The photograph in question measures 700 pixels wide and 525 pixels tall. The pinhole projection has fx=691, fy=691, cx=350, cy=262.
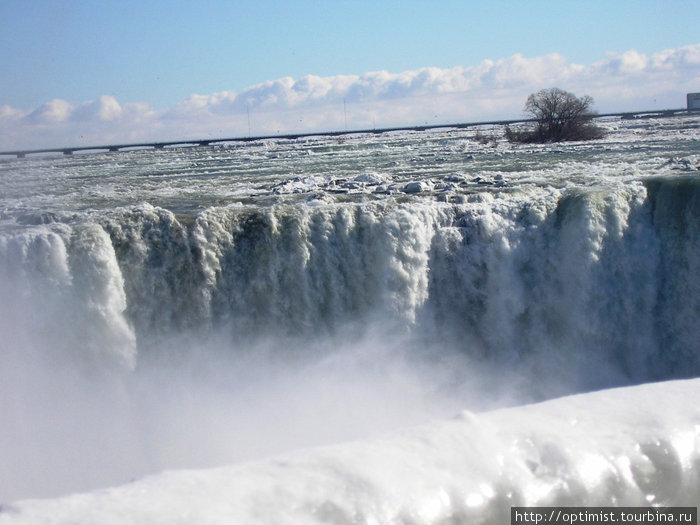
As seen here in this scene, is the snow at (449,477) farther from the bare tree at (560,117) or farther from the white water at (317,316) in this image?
the bare tree at (560,117)

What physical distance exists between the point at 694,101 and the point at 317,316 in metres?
75.1

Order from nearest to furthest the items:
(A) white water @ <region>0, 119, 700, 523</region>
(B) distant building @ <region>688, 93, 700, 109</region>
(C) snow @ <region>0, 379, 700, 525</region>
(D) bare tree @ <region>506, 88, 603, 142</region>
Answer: (C) snow @ <region>0, 379, 700, 525</region>
(A) white water @ <region>0, 119, 700, 523</region>
(D) bare tree @ <region>506, 88, 603, 142</region>
(B) distant building @ <region>688, 93, 700, 109</region>

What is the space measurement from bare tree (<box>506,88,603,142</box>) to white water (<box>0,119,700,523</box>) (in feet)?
74.5

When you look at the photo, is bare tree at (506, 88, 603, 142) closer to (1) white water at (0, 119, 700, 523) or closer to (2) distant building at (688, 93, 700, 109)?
(1) white water at (0, 119, 700, 523)

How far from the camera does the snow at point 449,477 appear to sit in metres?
2.59

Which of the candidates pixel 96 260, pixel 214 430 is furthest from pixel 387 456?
pixel 96 260

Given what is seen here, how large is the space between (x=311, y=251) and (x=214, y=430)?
11.3 ft

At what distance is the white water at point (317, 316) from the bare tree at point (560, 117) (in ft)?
74.5

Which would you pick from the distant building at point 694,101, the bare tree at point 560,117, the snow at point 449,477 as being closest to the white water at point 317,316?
the snow at point 449,477

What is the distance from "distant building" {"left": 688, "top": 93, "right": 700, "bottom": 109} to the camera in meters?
74.0

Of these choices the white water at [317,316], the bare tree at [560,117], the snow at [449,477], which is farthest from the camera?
the bare tree at [560,117]

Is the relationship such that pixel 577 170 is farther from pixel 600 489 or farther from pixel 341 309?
pixel 600 489

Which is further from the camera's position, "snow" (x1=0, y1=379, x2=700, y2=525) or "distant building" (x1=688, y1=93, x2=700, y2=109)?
"distant building" (x1=688, y1=93, x2=700, y2=109)

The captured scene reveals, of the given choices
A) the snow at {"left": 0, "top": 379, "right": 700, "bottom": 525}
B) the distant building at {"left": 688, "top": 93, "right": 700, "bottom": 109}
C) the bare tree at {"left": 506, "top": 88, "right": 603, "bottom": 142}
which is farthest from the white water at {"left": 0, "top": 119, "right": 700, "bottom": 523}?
the distant building at {"left": 688, "top": 93, "right": 700, "bottom": 109}
